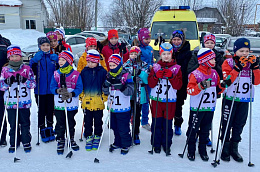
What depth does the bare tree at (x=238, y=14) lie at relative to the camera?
23483 millimetres

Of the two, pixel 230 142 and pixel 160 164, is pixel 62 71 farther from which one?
pixel 230 142

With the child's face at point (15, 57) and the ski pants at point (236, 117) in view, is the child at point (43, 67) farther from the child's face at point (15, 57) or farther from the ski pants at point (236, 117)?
the ski pants at point (236, 117)

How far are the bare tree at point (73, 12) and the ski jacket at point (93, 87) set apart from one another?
32000 millimetres

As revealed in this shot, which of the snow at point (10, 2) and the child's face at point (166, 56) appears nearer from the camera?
the child's face at point (166, 56)

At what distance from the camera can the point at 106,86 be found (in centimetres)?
369

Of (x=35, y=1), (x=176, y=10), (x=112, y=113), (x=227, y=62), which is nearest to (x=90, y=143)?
(x=112, y=113)

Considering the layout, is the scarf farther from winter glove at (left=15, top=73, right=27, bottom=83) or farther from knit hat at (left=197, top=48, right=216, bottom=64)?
knit hat at (left=197, top=48, right=216, bottom=64)

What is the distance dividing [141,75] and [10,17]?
30325 mm

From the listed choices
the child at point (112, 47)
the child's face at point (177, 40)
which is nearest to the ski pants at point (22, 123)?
the child at point (112, 47)

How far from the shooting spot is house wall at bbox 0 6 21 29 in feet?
92.8

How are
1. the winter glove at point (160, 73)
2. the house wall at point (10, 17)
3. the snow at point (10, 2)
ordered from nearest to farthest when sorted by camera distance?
the winter glove at point (160, 73) → the snow at point (10, 2) → the house wall at point (10, 17)

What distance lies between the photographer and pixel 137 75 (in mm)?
3812

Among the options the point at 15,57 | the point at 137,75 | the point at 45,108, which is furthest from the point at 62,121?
the point at 137,75

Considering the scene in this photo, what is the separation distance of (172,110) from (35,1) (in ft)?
104
